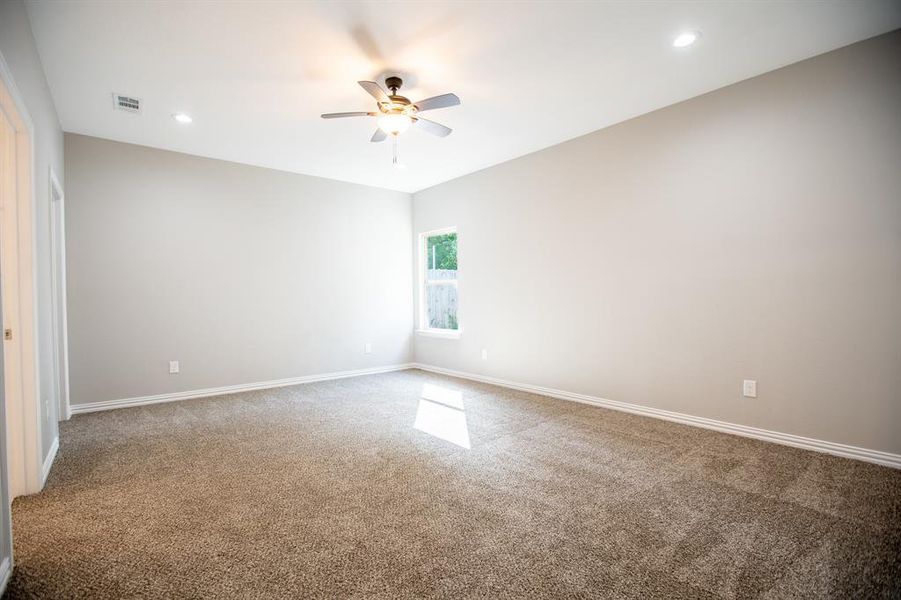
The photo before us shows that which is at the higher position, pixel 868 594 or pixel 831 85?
pixel 831 85

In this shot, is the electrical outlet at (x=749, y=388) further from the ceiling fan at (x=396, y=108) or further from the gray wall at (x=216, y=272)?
the gray wall at (x=216, y=272)

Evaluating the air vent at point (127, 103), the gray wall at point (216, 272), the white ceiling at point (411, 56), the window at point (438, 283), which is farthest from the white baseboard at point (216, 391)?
the air vent at point (127, 103)

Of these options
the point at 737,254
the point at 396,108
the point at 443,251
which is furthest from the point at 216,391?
the point at 737,254

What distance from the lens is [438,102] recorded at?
270cm

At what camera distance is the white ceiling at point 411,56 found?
229 centimetres

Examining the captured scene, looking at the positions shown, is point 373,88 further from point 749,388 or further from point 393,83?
point 749,388

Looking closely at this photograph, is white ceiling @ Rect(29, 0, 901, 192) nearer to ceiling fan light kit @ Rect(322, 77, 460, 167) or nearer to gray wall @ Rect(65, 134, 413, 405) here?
ceiling fan light kit @ Rect(322, 77, 460, 167)

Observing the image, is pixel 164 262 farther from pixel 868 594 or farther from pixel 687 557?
pixel 868 594

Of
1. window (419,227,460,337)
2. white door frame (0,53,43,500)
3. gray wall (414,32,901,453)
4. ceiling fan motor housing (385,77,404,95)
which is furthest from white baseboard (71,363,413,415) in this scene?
ceiling fan motor housing (385,77,404,95)

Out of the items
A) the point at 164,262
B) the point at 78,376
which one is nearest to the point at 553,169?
the point at 164,262

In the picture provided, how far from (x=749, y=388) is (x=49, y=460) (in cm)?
478

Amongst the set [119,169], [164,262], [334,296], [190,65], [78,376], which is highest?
[190,65]

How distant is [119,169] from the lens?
4.07 m

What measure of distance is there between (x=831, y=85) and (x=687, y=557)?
3.09 m
